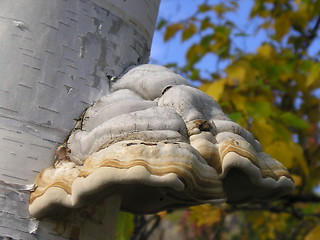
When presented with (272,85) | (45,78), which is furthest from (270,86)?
(45,78)

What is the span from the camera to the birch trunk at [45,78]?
3.25 feet

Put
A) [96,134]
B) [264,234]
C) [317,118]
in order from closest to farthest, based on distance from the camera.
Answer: [96,134]
[317,118]
[264,234]

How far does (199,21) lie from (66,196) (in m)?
2.90

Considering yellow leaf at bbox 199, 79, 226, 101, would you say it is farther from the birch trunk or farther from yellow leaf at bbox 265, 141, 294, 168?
the birch trunk

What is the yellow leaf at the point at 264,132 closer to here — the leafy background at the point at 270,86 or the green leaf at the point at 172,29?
the leafy background at the point at 270,86

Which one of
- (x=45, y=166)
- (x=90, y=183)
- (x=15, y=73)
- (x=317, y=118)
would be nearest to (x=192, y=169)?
(x=90, y=183)

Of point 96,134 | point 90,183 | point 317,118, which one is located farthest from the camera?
point 317,118

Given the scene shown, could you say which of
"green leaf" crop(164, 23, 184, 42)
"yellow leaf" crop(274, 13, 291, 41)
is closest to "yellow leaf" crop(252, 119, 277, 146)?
"yellow leaf" crop(274, 13, 291, 41)

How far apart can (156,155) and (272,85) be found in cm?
247

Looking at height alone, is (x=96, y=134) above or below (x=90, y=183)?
above

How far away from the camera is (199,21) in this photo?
367 centimetres

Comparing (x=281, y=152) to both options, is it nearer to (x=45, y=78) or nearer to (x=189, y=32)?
(x=45, y=78)

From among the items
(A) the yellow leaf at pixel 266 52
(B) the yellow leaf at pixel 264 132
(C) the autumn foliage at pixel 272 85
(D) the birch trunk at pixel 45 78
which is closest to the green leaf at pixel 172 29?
(C) the autumn foliage at pixel 272 85

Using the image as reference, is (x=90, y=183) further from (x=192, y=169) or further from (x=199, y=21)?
(x=199, y=21)
